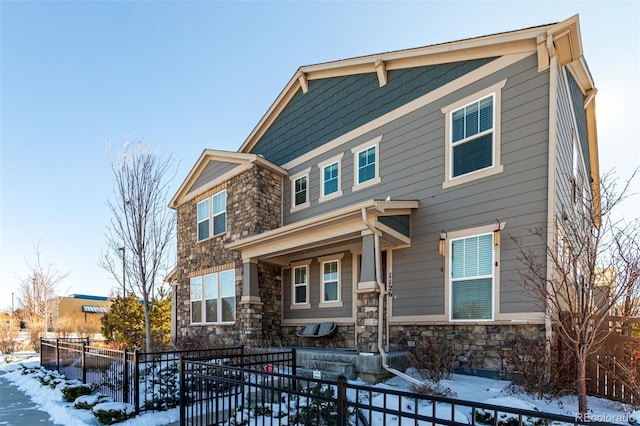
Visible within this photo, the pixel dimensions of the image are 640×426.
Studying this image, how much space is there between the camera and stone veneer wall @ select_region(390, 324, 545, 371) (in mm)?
6559

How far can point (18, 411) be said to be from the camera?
7.11 meters

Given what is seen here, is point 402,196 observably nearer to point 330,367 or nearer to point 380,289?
point 380,289

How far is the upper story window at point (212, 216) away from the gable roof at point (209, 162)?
46 cm

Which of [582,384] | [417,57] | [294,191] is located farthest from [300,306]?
[582,384]

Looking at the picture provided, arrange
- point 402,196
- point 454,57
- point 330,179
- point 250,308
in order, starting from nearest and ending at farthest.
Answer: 1. point 454,57
2. point 402,196
3. point 250,308
4. point 330,179

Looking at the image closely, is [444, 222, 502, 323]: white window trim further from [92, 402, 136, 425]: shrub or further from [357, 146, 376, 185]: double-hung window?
[92, 402, 136, 425]: shrub

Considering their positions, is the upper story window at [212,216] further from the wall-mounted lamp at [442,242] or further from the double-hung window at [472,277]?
the double-hung window at [472,277]

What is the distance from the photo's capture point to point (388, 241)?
8453 mm

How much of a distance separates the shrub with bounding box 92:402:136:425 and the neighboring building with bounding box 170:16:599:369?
410 centimetres

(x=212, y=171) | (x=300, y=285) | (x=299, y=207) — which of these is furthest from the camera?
(x=212, y=171)

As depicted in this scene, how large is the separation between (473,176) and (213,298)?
877 cm

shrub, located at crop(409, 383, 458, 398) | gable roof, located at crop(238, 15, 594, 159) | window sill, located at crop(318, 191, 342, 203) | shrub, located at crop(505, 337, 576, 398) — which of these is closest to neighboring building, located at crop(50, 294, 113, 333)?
gable roof, located at crop(238, 15, 594, 159)

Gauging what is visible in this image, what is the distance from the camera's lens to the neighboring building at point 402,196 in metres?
6.93

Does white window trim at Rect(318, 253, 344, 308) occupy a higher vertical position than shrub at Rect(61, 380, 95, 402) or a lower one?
higher
